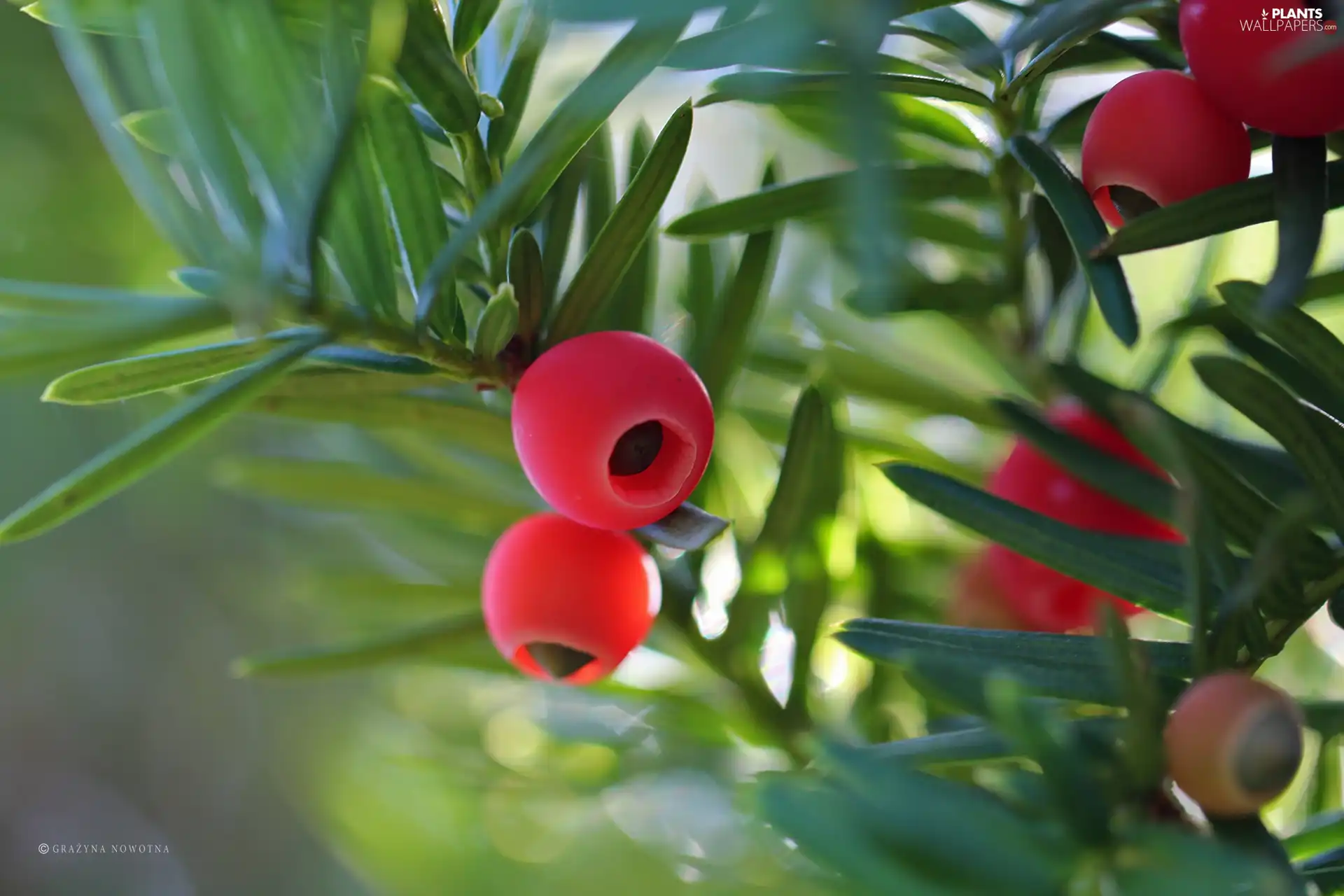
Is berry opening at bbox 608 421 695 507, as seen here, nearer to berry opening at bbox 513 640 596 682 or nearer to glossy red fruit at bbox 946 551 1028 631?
berry opening at bbox 513 640 596 682

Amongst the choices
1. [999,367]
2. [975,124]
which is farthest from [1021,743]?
[999,367]

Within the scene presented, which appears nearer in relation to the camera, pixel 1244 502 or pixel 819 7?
pixel 819 7

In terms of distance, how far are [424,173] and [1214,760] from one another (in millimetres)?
257

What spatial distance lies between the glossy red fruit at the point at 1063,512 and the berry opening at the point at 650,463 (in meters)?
0.14

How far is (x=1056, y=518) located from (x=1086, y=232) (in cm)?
12

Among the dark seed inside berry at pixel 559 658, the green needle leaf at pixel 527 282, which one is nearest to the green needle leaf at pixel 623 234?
the green needle leaf at pixel 527 282

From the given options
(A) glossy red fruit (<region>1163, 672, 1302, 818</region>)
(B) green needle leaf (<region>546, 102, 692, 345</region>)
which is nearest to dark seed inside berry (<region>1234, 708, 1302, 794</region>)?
(A) glossy red fruit (<region>1163, 672, 1302, 818</region>)

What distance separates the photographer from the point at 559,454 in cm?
32

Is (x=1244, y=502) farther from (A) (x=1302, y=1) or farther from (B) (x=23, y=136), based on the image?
(B) (x=23, y=136)

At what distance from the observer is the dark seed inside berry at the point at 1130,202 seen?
1.10 feet

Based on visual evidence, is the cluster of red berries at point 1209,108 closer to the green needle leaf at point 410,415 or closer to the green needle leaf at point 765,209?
the green needle leaf at point 765,209

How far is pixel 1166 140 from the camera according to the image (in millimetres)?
302

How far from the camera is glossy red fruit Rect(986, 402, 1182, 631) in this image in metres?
0.42

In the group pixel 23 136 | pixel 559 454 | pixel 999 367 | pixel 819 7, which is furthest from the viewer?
pixel 23 136
